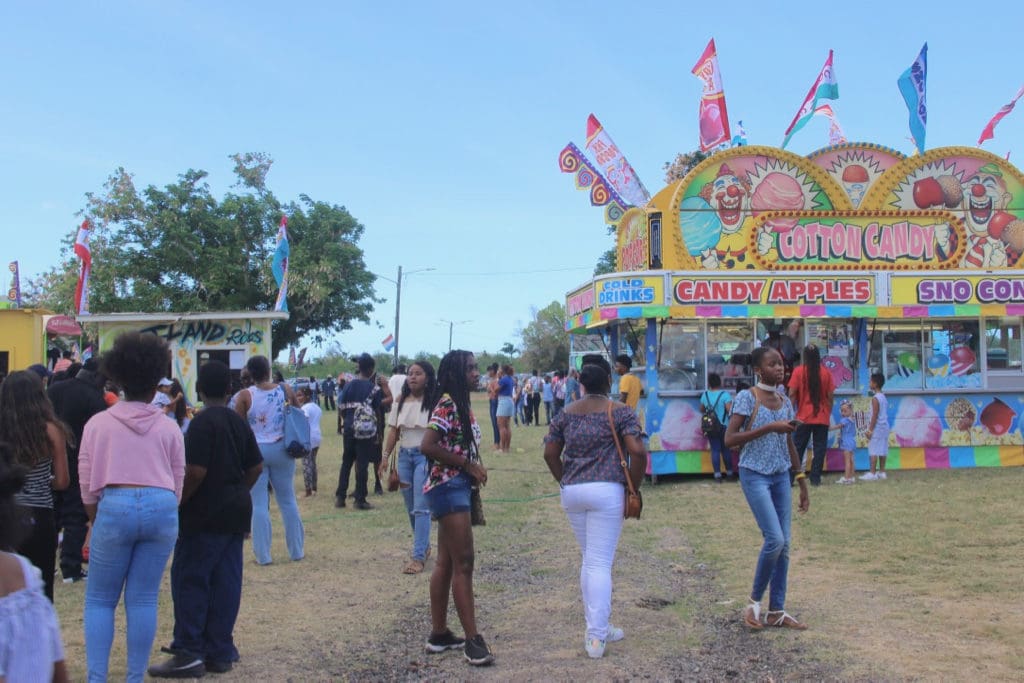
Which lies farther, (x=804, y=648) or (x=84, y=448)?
(x=804, y=648)

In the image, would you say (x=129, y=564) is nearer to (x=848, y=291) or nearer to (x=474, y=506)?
(x=474, y=506)

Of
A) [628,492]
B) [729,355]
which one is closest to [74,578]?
[628,492]

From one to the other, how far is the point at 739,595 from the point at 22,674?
219 inches

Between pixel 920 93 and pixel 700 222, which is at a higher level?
pixel 920 93

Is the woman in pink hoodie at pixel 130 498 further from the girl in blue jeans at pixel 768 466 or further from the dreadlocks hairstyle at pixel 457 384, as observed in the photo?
the girl in blue jeans at pixel 768 466

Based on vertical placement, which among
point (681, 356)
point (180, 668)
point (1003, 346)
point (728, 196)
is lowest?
point (180, 668)

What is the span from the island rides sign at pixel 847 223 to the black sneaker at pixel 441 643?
8449 millimetres

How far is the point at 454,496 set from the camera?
17.8 ft

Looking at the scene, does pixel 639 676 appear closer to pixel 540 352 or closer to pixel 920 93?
pixel 920 93

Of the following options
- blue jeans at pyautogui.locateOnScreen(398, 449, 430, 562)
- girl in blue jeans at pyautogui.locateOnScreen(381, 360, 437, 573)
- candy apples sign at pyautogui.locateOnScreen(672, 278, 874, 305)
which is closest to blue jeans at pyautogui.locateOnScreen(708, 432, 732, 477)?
candy apples sign at pyautogui.locateOnScreen(672, 278, 874, 305)

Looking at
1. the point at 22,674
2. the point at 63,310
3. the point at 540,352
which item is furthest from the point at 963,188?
the point at 540,352

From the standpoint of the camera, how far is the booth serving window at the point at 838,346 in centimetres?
1425

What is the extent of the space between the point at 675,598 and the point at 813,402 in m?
6.37

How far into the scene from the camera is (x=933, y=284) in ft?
45.5
